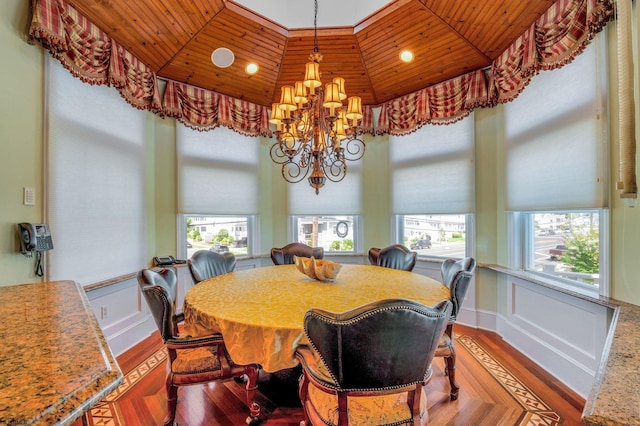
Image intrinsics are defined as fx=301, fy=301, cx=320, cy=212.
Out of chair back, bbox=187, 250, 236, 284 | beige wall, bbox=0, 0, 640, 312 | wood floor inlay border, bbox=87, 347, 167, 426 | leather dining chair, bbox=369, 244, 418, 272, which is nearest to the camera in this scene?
wood floor inlay border, bbox=87, 347, 167, 426

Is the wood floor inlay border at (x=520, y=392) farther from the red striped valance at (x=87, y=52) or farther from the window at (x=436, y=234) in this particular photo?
the red striped valance at (x=87, y=52)

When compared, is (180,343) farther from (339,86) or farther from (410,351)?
(339,86)

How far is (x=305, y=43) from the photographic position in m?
3.42

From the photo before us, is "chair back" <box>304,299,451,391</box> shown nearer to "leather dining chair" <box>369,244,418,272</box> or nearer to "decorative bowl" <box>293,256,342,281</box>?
"decorative bowl" <box>293,256,342,281</box>

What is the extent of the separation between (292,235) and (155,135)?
84.0 inches

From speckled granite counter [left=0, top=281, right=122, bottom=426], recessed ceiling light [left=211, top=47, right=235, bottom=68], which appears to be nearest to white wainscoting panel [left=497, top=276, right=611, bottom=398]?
speckled granite counter [left=0, top=281, right=122, bottom=426]

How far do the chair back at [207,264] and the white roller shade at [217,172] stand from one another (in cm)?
111

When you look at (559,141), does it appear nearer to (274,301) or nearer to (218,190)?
(274,301)

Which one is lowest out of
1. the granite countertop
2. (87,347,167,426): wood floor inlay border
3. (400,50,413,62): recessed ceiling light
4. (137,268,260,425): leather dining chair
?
(87,347,167,426): wood floor inlay border

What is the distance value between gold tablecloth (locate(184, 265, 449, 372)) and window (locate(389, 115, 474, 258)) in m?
1.46

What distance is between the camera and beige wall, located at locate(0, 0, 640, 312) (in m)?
1.98

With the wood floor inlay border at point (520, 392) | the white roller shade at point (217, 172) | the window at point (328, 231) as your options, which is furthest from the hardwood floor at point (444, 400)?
the window at point (328, 231)

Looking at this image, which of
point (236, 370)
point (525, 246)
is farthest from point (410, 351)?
point (525, 246)

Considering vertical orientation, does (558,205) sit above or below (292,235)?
above
